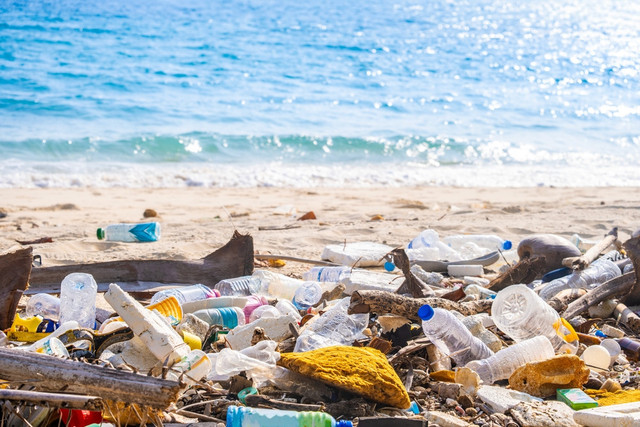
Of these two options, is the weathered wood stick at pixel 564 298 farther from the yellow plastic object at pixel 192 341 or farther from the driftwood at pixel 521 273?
the yellow plastic object at pixel 192 341

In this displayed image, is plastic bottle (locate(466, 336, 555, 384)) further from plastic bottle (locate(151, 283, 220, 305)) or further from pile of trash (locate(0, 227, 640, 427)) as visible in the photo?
plastic bottle (locate(151, 283, 220, 305))

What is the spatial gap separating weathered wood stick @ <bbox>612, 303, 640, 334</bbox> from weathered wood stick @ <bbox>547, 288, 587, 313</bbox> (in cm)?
17

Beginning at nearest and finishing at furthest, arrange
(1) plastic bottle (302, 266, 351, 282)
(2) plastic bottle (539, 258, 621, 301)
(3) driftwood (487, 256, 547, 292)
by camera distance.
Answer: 1. (2) plastic bottle (539, 258, 621, 301)
2. (3) driftwood (487, 256, 547, 292)
3. (1) plastic bottle (302, 266, 351, 282)

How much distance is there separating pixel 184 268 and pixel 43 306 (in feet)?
2.69

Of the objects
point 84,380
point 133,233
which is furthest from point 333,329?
point 133,233

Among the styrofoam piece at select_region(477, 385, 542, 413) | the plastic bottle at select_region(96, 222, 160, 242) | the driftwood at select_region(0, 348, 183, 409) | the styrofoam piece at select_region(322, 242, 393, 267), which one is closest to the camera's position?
the driftwood at select_region(0, 348, 183, 409)

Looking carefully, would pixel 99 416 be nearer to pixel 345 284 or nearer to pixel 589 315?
pixel 345 284

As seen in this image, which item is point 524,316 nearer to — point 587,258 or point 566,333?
point 566,333

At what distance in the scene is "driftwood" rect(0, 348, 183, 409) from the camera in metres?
1.58

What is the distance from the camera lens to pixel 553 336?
2.69m

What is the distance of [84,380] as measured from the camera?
5.36 ft

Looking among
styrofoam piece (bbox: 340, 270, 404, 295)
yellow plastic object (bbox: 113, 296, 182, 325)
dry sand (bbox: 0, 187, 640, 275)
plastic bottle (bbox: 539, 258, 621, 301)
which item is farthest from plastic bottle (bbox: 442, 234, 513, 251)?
yellow plastic object (bbox: 113, 296, 182, 325)

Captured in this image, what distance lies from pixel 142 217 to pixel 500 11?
95.5 feet

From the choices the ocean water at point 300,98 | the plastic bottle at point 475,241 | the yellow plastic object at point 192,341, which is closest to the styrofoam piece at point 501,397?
the yellow plastic object at point 192,341
